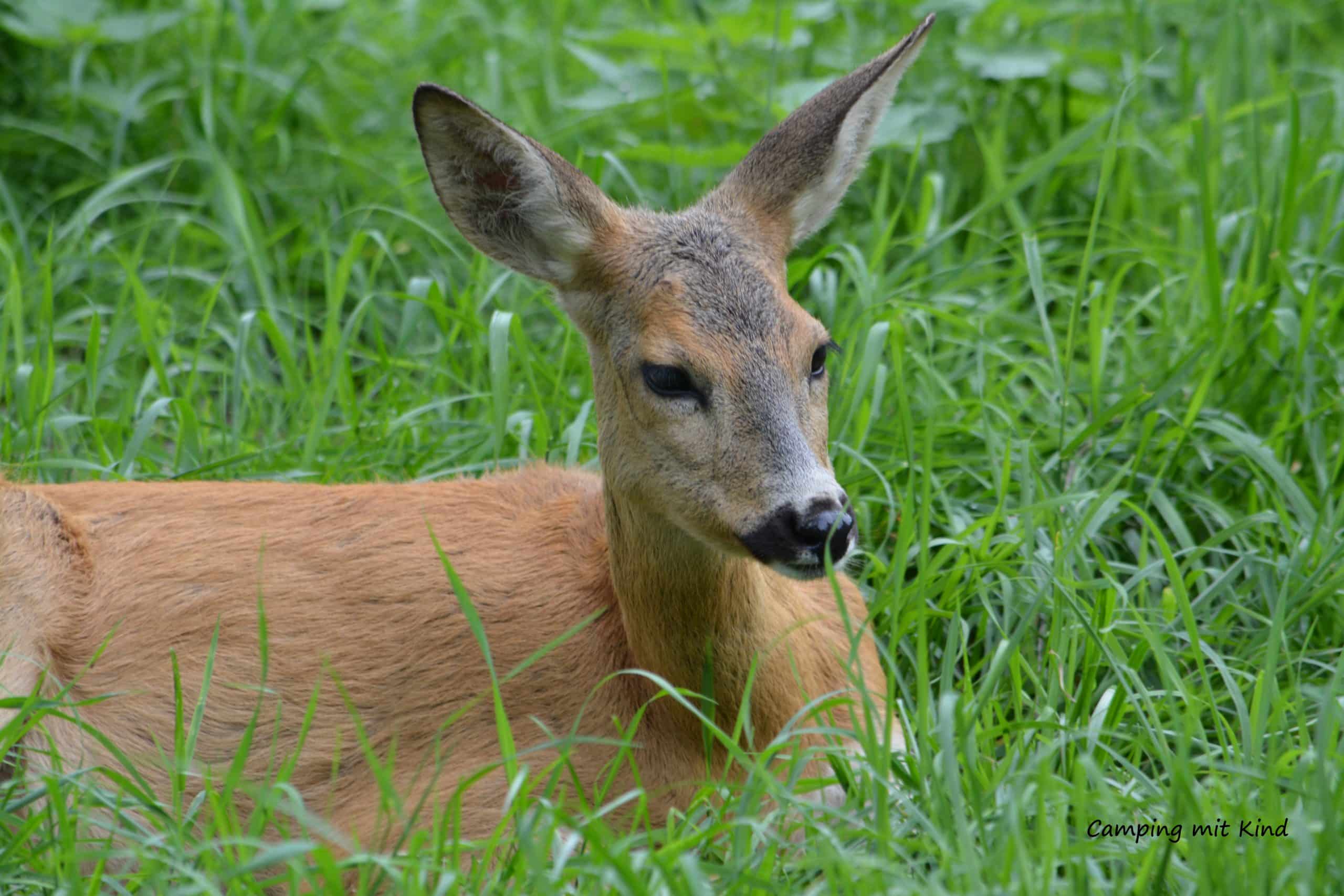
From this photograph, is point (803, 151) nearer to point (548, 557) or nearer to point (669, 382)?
point (669, 382)

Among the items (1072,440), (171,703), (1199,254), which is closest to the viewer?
(171,703)

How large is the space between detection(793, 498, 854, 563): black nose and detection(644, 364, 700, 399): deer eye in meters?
0.38

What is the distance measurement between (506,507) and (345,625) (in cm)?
48

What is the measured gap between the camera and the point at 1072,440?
4.60m

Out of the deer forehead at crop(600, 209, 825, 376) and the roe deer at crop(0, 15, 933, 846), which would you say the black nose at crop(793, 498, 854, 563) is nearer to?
the roe deer at crop(0, 15, 933, 846)

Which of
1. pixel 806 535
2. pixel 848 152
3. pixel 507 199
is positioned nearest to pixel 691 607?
pixel 806 535

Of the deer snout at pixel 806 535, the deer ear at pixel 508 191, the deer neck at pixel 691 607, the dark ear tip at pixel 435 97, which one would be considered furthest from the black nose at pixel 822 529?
the dark ear tip at pixel 435 97

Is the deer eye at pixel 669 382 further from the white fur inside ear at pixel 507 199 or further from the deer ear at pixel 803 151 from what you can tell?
the deer ear at pixel 803 151

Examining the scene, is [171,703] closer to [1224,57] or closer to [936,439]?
[936,439]

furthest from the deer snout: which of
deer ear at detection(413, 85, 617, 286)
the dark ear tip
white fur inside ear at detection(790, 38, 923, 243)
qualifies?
the dark ear tip

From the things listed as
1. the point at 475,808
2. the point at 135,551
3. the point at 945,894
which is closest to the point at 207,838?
the point at 475,808

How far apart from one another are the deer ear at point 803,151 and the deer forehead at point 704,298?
13cm

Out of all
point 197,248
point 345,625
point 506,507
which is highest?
point 197,248

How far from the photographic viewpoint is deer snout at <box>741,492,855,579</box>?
10.6 feet
